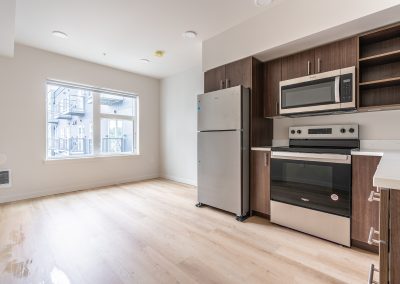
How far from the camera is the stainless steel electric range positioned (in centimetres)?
192

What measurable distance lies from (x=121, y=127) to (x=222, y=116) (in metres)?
2.92

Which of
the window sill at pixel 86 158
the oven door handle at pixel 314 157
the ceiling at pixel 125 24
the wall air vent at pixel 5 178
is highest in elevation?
the ceiling at pixel 125 24

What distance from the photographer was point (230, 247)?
1.93m

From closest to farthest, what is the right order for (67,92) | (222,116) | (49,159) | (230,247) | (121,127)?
(230,247) → (222,116) → (49,159) → (67,92) → (121,127)

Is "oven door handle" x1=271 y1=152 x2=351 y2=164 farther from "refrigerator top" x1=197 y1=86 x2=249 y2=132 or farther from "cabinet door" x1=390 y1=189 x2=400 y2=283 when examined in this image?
"cabinet door" x1=390 y1=189 x2=400 y2=283

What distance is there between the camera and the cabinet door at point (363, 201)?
5.80 ft

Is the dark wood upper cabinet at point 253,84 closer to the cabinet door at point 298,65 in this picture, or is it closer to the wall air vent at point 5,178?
the cabinet door at point 298,65

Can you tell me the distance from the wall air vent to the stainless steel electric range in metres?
4.00

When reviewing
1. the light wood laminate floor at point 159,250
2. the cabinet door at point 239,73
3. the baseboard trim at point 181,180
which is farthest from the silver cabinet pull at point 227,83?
the baseboard trim at point 181,180

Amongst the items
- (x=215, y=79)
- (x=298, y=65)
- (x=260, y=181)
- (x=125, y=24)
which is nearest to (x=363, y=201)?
(x=260, y=181)

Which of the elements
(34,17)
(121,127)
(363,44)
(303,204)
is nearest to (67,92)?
(121,127)

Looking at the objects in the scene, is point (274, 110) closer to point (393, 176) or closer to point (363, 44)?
point (363, 44)

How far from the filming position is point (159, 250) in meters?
1.88

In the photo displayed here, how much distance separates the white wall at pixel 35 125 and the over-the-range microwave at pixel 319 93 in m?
3.58
